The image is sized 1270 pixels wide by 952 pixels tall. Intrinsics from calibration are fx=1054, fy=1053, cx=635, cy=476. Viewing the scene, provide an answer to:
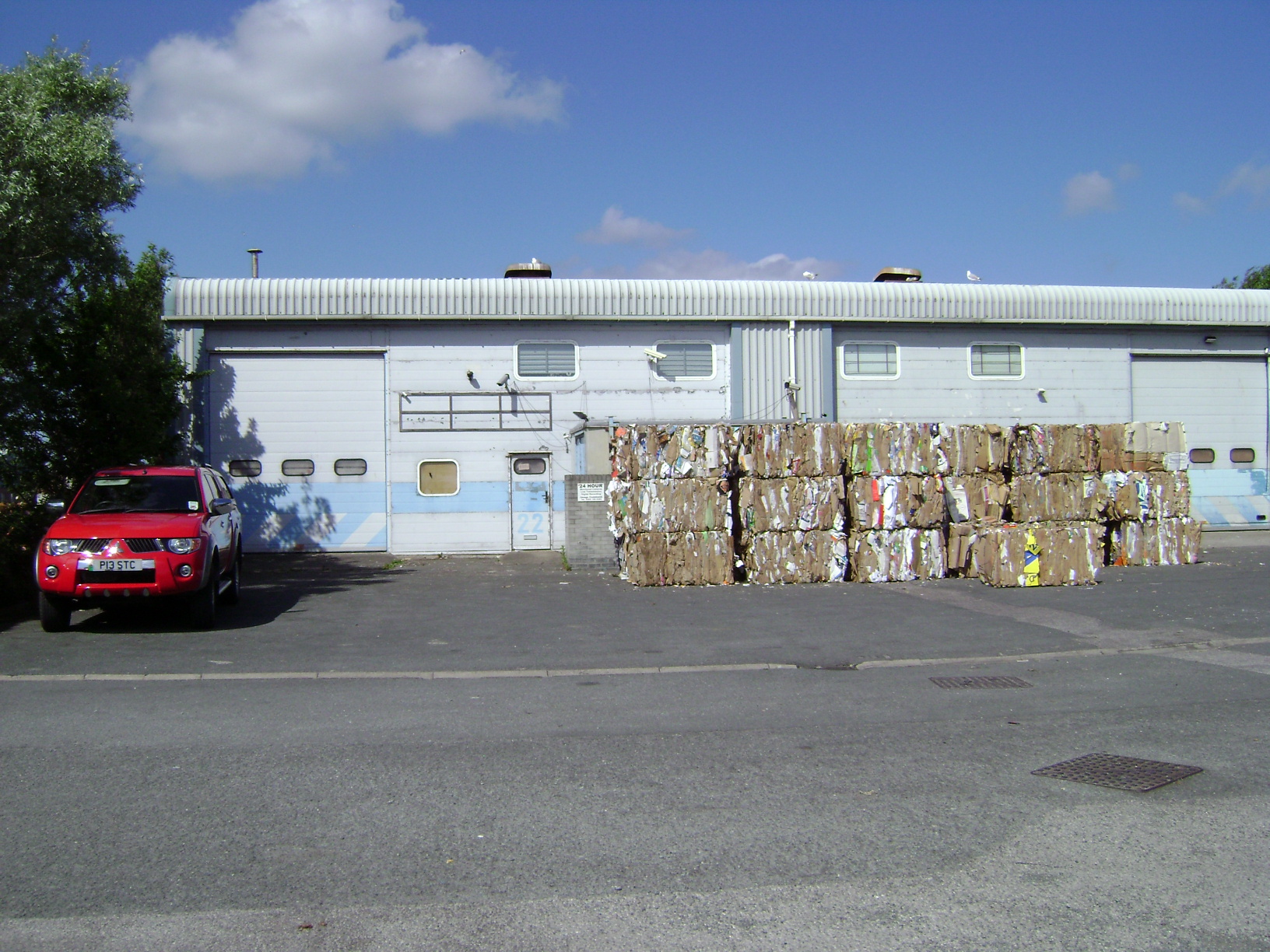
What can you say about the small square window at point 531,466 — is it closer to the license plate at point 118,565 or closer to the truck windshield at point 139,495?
the truck windshield at point 139,495

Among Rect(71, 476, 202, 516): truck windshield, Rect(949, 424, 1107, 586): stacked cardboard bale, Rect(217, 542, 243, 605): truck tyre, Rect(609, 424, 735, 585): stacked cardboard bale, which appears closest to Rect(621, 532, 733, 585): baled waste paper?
Rect(609, 424, 735, 585): stacked cardboard bale

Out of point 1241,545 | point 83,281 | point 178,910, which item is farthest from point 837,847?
point 1241,545

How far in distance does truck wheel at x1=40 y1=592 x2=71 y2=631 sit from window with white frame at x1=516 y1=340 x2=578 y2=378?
1148cm

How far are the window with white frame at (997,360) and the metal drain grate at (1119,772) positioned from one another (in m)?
18.1

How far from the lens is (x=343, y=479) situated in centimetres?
2152

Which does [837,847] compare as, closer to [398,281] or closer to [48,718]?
[48,718]

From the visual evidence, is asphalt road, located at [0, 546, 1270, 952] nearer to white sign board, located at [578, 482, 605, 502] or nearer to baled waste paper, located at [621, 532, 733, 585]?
baled waste paper, located at [621, 532, 733, 585]

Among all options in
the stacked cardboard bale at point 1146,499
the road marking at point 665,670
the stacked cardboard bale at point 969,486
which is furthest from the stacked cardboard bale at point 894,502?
the road marking at point 665,670

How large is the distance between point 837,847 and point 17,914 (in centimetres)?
347

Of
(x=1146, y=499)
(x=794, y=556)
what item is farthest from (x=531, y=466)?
(x=1146, y=499)

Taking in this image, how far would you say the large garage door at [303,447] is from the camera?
21.4 meters

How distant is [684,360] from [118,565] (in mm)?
13278

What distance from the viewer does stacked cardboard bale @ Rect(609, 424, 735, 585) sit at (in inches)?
624

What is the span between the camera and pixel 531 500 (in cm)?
2175
